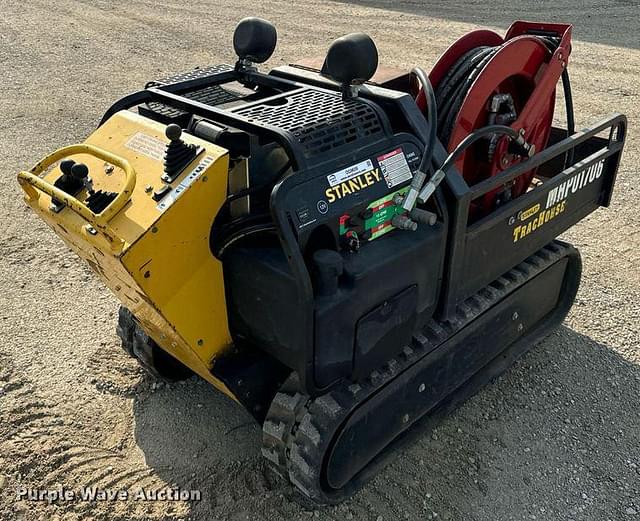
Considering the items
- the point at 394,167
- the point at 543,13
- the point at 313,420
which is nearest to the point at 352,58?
the point at 394,167

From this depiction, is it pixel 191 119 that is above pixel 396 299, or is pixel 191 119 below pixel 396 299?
above

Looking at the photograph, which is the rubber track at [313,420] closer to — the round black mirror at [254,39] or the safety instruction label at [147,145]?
the safety instruction label at [147,145]

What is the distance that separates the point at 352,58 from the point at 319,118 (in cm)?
28

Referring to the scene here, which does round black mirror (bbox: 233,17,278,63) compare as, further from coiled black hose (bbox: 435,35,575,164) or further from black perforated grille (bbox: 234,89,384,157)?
coiled black hose (bbox: 435,35,575,164)

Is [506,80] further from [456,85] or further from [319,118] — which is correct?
[319,118]

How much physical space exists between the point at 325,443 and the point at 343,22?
10239mm

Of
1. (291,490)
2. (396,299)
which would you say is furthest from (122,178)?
(291,490)

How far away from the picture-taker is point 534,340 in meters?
3.78

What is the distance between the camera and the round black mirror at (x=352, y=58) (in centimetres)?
264

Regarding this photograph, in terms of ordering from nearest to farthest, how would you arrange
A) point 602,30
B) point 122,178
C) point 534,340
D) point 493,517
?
1. point 122,178
2. point 493,517
3. point 534,340
4. point 602,30

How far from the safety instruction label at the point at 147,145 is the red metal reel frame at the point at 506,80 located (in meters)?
1.19

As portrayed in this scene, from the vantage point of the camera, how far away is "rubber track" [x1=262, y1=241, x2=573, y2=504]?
8.71ft

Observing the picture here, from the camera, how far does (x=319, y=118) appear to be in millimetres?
2594

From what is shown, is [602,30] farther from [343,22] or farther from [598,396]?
[598,396]
